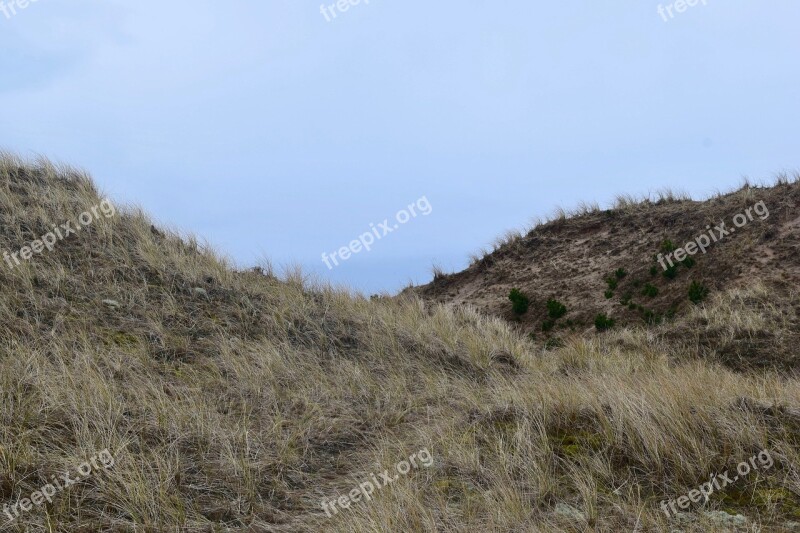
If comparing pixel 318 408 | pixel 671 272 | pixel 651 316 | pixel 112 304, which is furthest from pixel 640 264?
pixel 112 304

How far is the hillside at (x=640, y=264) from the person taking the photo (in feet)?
41.7

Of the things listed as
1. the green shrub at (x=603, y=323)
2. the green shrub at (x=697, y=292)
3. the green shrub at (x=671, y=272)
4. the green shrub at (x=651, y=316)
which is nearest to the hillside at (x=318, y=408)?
the green shrub at (x=697, y=292)

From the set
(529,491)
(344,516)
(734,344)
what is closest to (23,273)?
(344,516)

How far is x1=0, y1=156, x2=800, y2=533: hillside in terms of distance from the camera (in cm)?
416

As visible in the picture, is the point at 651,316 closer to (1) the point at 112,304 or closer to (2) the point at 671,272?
(2) the point at 671,272

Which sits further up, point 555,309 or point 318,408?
point 555,309

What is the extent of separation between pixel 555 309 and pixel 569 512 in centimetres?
1073

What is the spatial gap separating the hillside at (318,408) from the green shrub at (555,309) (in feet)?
8.95

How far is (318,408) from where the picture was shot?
21.2ft

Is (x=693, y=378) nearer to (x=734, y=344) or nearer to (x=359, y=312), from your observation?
(x=734, y=344)

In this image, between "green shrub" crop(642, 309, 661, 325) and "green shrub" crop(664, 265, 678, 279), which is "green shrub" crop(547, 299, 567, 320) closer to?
"green shrub" crop(642, 309, 661, 325)

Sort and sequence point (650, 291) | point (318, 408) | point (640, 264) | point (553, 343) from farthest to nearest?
point (640, 264)
point (650, 291)
point (553, 343)
point (318, 408)

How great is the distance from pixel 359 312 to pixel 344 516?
22.5ft

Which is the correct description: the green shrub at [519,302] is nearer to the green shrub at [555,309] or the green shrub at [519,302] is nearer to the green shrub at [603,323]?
the green shrub at [555,309]
